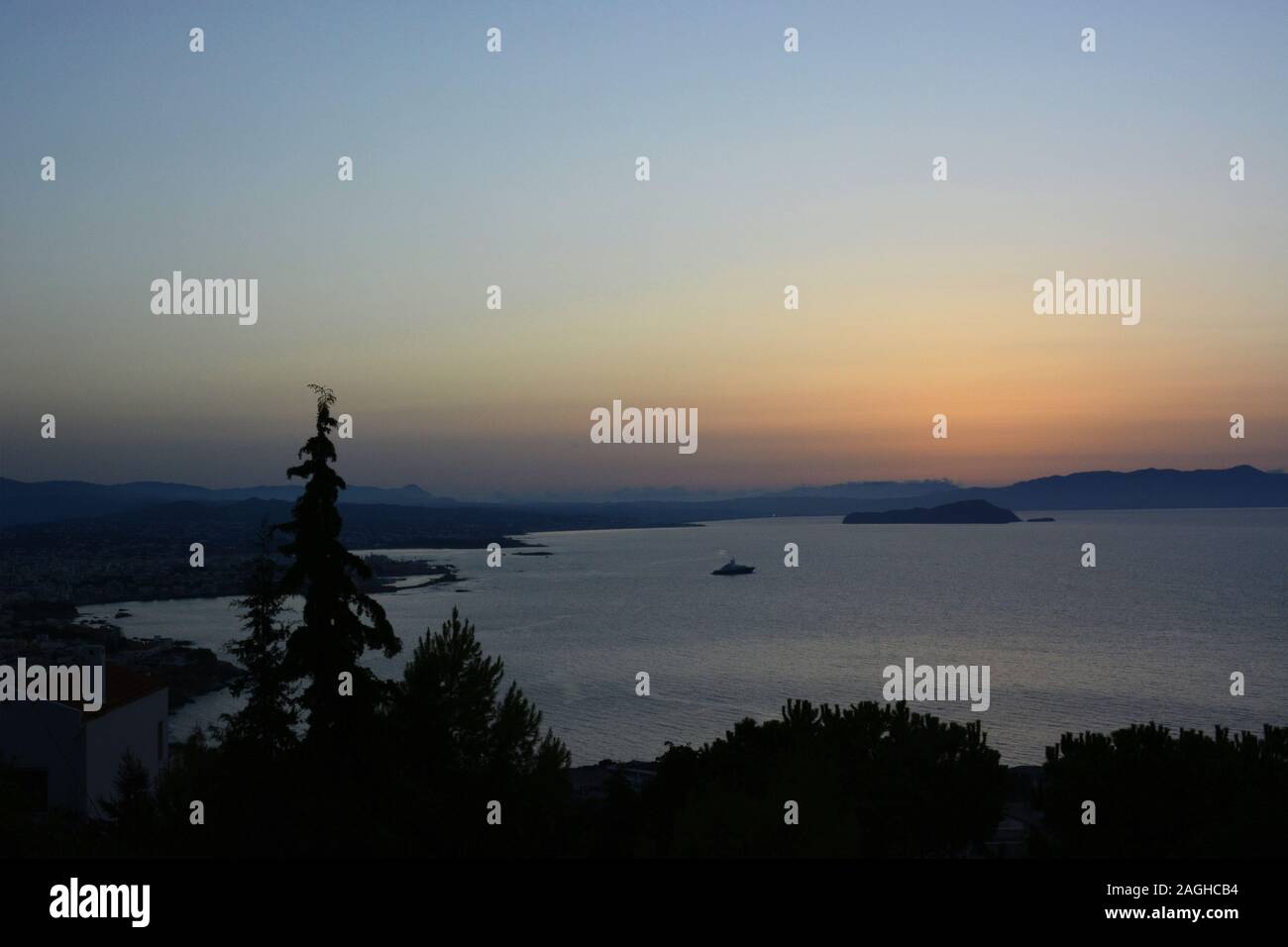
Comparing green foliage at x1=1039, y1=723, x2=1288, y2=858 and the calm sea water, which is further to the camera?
the calm sea water

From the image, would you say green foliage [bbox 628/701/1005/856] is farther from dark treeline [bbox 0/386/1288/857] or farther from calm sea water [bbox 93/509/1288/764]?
calm sea water [bbox 93/509/1288/764]

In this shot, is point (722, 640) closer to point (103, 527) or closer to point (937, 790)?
point (937, 790)

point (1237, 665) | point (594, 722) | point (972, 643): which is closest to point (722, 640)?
point (972, 643)

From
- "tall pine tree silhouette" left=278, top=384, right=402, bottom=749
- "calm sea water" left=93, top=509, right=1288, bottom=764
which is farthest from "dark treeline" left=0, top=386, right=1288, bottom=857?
"calm sea water" left=93, top=509, right=1288, bottom=764

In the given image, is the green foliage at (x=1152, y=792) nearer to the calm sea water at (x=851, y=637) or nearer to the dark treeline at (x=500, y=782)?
the dark treeline at (x=500, y=782)

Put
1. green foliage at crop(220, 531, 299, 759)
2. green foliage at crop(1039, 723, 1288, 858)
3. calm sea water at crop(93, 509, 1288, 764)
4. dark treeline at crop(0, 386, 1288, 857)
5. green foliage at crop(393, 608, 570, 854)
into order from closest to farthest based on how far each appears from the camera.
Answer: dark treeline at crop(0, 386, 1288, 857) → green foliage at crop(220, 531, 299, 759) → green foliage at crop(1039, 723, 1288, 858) → green foliage at crop(393, 608, 570, 854) → calm sea water at crop(93, 509, 1288, 764)

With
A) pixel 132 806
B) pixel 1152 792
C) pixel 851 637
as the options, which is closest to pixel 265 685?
pixel 132 806
